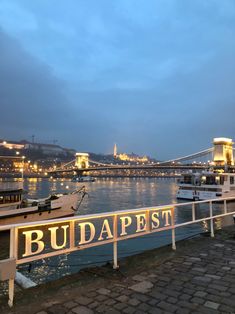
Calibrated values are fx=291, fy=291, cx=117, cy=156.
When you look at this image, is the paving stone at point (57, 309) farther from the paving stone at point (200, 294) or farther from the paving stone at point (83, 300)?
the paving stone at point (200, 294)

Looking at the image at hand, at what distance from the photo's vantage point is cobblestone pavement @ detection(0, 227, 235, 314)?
376 centimetres

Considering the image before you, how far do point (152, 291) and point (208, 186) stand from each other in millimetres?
36323

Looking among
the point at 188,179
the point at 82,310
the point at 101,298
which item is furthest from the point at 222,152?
the point at 82,310

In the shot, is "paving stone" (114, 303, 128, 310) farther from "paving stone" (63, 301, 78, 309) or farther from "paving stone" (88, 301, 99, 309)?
"paving stone" (63, 301, 78, 309)

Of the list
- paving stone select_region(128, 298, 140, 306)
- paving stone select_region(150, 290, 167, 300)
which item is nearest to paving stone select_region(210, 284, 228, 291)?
paving stone select_region(150, 290, 167, 300)

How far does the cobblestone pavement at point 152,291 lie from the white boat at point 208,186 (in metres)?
33.6

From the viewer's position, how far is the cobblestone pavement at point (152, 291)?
3760mm

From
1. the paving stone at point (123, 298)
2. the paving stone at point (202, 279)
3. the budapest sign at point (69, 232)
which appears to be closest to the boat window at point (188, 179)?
the budapest sign at point (69, 232)

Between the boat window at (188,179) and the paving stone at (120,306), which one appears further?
the boat window at (188,179)

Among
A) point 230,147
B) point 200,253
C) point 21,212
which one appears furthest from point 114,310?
point 230,147

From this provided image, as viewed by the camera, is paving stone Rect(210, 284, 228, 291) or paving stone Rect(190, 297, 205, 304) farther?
paving stone Rect(210, 284, 228, 291)

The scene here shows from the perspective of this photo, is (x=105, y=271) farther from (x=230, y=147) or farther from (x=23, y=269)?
(x=230, y=147)

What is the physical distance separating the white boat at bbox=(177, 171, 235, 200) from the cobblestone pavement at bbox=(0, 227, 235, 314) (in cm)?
3359

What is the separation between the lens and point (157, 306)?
3.79m
